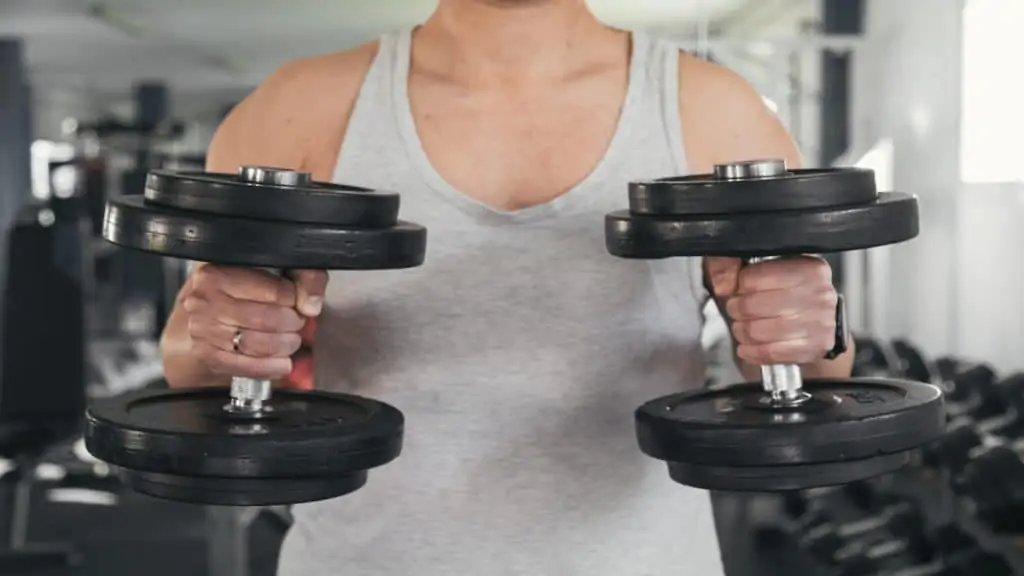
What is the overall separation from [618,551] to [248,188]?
33 cm

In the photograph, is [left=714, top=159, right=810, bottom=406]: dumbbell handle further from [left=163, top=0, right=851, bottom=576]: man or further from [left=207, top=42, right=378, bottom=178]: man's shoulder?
[left=207, top=42, right=378, bottom=178]: man's shoulder

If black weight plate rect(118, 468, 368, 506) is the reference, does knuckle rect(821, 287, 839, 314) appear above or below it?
above

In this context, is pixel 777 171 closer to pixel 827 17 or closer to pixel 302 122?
pixel 302 122

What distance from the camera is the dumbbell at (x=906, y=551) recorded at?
208cm

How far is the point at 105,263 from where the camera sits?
25.6ft

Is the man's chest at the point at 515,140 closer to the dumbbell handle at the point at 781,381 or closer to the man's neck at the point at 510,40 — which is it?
the man's neck at the point at 510,40

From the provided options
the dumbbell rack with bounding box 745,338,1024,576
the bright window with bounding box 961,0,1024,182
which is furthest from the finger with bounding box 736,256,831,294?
the bright window with bounding box 961,0,1024,182

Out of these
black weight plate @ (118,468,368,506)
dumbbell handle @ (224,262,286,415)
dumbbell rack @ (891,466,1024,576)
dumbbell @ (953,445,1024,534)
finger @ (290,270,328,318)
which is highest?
finger @ (290,270,328,318)

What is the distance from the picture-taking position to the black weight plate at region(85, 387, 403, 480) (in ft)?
2.10

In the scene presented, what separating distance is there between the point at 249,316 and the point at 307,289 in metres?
0.04

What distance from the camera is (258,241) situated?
0.62 m

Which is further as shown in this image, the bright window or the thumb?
the bright window

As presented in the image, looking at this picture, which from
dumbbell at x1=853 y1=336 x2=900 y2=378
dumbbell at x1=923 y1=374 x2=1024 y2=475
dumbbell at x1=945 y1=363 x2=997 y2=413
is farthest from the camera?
dumbbell at x1=853 y1=336 x2=900 y2=378

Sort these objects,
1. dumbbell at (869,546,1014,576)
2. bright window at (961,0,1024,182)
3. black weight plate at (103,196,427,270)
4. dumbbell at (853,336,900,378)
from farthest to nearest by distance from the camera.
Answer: dumbbell at (853,336,900,378) < bright window at (961,0,1024,182) < dumbbell at (869,546,1014,576) < black weight plate at (103,196,427,270)
